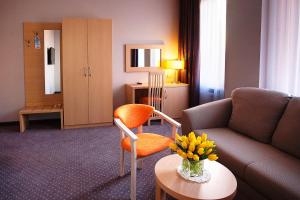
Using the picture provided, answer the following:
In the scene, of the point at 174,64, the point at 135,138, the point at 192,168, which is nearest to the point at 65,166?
the point at 135,138

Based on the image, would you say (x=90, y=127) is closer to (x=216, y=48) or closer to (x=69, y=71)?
(x=69, y=71)

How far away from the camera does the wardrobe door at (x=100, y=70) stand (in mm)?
4777

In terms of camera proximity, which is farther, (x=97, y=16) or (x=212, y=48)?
(x=97, y=16)

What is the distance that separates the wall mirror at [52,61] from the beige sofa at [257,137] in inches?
113

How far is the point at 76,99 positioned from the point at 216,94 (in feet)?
7.73

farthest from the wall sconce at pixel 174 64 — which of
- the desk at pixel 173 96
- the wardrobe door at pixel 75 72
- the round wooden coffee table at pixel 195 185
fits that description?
the round wooden coffee table at pixel 195 185

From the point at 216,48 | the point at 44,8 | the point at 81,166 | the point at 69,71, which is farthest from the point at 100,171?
the point at 44,8

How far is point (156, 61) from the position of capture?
570 cm

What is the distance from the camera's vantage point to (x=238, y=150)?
99.7 inches

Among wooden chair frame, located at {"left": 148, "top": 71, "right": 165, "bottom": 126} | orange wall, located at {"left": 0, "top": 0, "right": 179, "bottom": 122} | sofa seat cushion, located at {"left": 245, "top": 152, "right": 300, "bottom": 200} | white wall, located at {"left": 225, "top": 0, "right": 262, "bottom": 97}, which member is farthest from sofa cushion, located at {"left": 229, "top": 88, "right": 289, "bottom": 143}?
orange wall, located at {"left": 0, "top": 0, "right": 179, "bottom": 122}

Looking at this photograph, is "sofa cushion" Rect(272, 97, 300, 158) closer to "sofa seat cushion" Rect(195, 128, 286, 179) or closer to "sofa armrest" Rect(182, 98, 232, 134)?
"sofa seat cushion" Rect(195, 128, 286, 179)

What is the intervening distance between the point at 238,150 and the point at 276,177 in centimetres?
53

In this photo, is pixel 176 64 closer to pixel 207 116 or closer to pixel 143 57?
pixel 143 57

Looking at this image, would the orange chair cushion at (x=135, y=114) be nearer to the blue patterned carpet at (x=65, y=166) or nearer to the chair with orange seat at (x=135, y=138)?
the chair with orange seat at (x=135, y=138)
